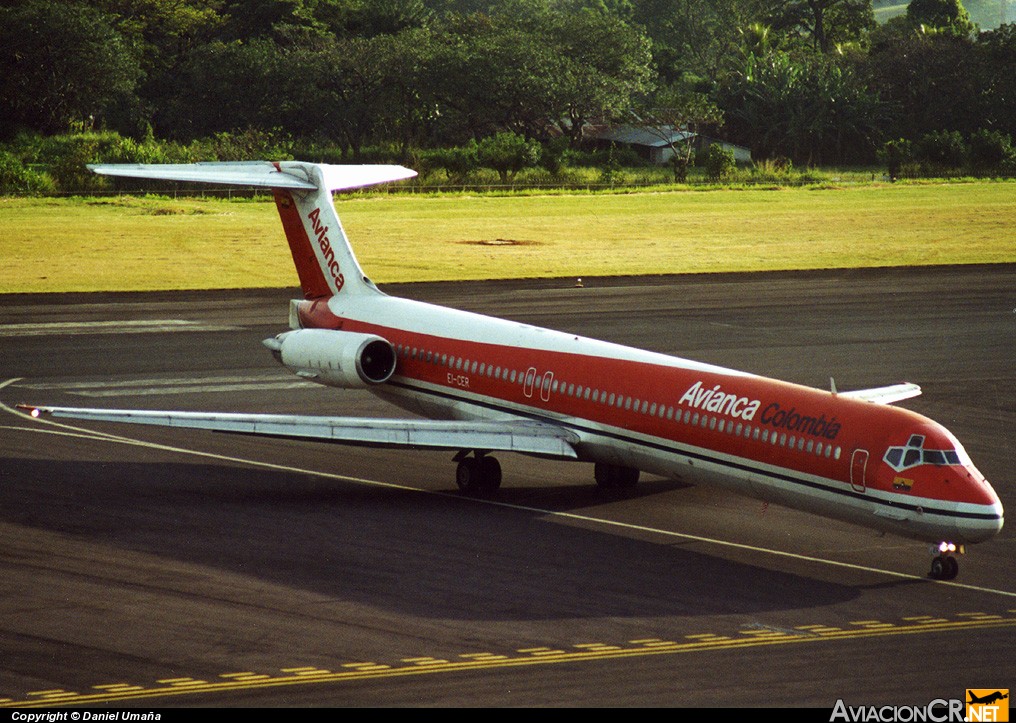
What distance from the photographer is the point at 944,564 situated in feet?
75.3

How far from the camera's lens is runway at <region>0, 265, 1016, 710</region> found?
59.9ft

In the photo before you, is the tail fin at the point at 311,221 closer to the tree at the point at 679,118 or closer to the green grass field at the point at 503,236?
the green grass field at the point at 503,236

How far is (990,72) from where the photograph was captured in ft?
434

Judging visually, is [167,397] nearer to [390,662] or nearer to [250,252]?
[390,662]

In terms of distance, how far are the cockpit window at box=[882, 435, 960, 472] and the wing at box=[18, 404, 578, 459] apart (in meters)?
6.98

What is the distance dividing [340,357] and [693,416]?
8649 mm

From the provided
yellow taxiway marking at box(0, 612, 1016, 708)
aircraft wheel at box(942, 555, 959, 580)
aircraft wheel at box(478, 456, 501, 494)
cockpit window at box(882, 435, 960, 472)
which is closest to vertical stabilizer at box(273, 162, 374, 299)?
aircraft wheel at box(478, 456, 501, 494)

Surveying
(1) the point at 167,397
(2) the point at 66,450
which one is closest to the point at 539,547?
(2) the point at 66,450

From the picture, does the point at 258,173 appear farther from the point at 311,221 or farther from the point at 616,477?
the point at 616,477

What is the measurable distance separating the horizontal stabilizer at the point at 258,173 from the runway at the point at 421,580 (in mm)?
5793

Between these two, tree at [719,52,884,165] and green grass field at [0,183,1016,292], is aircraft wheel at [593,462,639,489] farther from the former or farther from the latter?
tree at [719,52,884,165]

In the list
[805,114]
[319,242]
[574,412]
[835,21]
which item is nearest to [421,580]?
[574,412]

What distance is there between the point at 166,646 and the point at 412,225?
61954mm

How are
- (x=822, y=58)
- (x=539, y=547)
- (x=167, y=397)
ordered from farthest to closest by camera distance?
(x=822, y=58)
(x=167, y=397)
(x=539, y=547)
